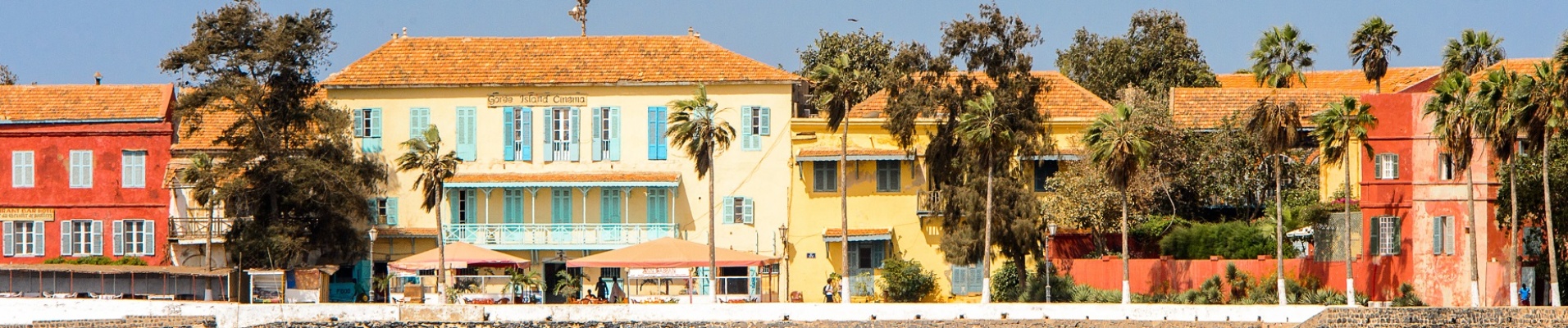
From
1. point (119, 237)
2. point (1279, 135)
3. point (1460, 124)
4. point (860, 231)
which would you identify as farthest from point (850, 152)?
point (119, 237)

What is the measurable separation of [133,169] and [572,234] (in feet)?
35.6

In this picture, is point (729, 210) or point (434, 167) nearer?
point (434, 167)

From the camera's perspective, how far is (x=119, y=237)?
169 ft

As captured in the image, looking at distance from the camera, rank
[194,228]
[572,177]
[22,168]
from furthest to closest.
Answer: [22,168] < [572,177] < [194,228]

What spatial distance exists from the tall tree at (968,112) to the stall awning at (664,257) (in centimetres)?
456

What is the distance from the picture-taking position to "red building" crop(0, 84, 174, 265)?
51.5 meters

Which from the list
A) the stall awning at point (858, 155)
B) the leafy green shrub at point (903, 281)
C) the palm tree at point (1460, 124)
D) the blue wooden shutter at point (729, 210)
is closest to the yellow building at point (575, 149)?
the blue wooden shutter at point (729, 210)

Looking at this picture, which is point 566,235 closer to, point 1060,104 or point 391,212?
point 391,212

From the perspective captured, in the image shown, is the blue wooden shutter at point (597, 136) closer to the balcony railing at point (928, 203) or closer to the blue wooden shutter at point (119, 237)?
the balcony railing at point (928, 203)

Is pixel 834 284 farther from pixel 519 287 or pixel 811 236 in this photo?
pixel 519 287

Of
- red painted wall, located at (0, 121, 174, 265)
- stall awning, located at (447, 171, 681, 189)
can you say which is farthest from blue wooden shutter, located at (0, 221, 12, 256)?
stall awning, located at (447, 171, 681, 189)

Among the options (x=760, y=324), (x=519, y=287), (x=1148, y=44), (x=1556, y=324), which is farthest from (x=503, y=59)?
(x=1556, y=324)

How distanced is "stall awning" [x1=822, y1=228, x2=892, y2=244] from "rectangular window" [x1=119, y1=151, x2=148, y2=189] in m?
16.6

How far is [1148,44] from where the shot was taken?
63.8 m
